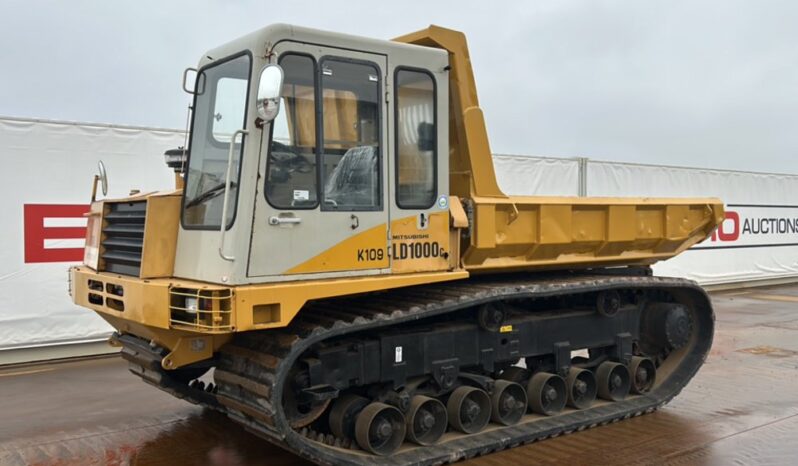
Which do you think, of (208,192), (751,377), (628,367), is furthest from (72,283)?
(751,377)

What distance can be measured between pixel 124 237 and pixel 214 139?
3.39ft

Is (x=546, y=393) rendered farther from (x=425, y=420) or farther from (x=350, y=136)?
(x=350, y=136)

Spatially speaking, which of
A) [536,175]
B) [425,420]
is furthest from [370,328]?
[536,175]

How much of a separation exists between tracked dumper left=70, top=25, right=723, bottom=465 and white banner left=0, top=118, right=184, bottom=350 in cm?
368

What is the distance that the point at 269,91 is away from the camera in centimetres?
452

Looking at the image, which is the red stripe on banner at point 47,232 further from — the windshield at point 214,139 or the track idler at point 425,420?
the track idler at point 425,420

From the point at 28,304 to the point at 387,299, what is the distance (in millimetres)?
5858

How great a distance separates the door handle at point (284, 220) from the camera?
15.8ft

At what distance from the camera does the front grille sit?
17.5ft

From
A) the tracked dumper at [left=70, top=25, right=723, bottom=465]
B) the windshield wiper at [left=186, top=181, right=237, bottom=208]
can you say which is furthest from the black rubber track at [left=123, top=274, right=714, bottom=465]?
the windshield wiper at [left=186, top=181, right=237, bottom=208]

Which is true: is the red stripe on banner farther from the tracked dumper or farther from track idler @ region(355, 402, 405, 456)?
track idler @ region(355, 402, 405, 456)

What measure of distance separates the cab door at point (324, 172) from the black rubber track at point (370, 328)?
374mm

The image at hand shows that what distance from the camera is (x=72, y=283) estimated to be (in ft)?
20.2

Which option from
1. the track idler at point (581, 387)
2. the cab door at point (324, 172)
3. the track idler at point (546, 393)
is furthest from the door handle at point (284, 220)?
the track idler at point (581, 387)
